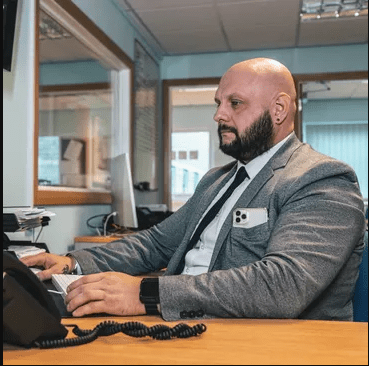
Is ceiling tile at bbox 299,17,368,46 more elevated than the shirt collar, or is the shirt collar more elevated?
ceiling tile at bbox 299,17,368,46

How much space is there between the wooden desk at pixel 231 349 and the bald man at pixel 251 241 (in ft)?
0.35

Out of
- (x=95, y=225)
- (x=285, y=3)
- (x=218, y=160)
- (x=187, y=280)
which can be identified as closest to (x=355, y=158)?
(x=218, y=160)

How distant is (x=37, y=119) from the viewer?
2223mm

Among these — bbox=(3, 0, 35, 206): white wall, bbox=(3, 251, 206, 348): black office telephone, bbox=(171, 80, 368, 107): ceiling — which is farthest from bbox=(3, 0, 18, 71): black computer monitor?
bbox=(171, 80, 368, 107): ceiling

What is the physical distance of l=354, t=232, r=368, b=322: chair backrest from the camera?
52.5 inches

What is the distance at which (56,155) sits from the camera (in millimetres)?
3045

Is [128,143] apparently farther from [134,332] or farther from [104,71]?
[134,332]

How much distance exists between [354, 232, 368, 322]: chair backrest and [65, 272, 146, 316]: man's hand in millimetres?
664

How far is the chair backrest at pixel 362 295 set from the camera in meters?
1.33

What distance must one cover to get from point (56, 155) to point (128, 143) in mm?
699

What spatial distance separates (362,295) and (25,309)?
960 mm

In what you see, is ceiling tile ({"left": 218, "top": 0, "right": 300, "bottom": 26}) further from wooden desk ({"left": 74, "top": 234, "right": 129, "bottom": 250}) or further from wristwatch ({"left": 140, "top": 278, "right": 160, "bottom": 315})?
wristwatch ({"left": 140, "top": 278, "right": 160, "bottom": 315})

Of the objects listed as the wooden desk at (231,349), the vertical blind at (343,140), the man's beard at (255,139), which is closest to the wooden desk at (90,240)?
the man's beard at (255,139)

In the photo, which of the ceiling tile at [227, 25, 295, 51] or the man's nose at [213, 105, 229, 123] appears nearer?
the man's nose at [213, 105, 229, 123]
